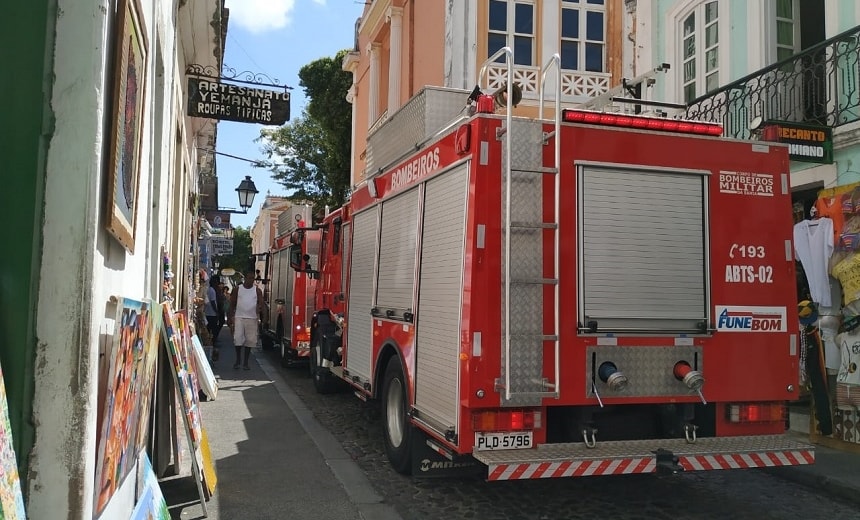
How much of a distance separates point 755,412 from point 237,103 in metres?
6.86

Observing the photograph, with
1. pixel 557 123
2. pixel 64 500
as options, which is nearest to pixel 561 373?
pixel 557 123

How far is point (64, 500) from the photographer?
239 cm

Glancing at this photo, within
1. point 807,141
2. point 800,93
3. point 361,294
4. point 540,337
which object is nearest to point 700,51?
point 800,93

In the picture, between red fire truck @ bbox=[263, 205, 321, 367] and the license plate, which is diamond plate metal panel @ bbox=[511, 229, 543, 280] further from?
red fire truck @ bbox=[263, 205, 321, 367]

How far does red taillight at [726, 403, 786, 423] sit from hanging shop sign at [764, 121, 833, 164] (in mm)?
3501

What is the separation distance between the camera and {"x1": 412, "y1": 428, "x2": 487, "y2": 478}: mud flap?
5.22 meters

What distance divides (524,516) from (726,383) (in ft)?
6.13

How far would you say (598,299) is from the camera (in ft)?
16.7

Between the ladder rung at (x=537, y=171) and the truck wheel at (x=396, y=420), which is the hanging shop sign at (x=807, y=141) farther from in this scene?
the truck wheel at (x=396, y=420)

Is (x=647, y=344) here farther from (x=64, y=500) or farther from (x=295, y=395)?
(x=295, y=395)

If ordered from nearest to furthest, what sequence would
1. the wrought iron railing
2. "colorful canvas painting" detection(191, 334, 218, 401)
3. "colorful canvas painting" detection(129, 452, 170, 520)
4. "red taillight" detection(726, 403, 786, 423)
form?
1. "colorful canvas painting" detection(129, 452, 170, 520)
2. "red taillight" detection(726, 403, 786, 423)
3. the wrought iron railing
4. "colorful canvas painting" detection(191, 334, 218, 401)

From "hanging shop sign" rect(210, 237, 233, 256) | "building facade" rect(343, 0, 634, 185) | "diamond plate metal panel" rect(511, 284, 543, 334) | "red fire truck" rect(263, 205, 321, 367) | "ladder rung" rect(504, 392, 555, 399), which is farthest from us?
"hanging shop sign" rect(210, 237, 233, 256)

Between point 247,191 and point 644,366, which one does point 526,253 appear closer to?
point 644,366

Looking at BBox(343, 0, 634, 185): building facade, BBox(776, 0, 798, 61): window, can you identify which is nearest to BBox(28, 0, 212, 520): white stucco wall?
BBox(776, 0, 798, 61): window
